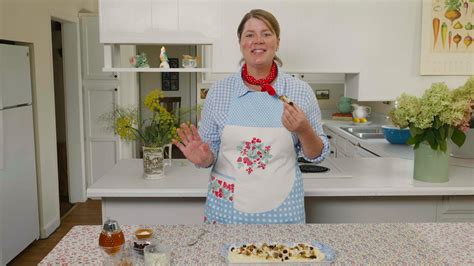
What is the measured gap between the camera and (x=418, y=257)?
1.39m

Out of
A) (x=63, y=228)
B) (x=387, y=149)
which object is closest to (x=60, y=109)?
(x=63, y=228)

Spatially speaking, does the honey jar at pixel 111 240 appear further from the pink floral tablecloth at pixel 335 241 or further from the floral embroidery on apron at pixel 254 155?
the floral embroidery on apron at pixel 254 155

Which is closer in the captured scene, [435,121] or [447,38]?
[435,121]

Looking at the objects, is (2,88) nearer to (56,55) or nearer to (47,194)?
(47,194)

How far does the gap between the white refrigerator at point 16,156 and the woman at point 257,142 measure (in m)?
2.10

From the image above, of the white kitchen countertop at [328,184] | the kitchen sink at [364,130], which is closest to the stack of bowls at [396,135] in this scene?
the kitchen sink at [364,130]

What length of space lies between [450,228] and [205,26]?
1.43m

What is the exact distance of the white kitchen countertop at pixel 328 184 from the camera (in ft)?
7.47

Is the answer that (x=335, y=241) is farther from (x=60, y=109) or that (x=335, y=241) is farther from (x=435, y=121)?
(x=60, y=109)

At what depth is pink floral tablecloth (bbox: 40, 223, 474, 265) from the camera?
1.37 metres

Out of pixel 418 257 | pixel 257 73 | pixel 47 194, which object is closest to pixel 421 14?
pixel 257 73

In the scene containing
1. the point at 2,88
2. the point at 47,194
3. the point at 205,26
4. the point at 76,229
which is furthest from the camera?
the point at 47,194

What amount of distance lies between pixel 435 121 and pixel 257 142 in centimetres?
104

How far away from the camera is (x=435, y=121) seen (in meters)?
2.34
